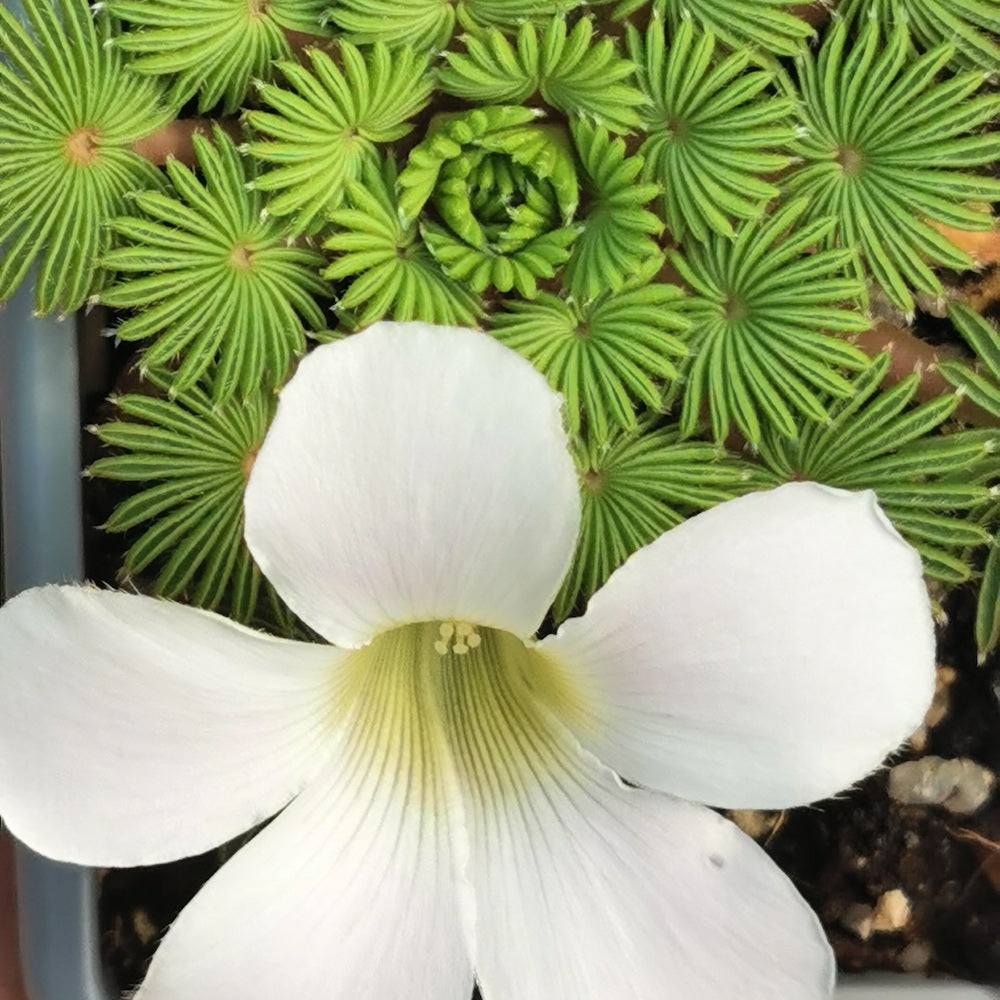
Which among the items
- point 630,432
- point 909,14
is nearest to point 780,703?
point 630,432

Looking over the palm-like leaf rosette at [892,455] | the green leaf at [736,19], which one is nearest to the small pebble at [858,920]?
the palm-like leaf rosette at [892,455]

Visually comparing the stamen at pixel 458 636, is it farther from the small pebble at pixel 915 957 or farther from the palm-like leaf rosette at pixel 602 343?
the small pebble at pixel 915 957

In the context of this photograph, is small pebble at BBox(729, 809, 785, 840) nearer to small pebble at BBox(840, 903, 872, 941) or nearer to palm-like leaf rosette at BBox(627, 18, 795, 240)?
small pebble at BBox(840, 903, 872, 941)

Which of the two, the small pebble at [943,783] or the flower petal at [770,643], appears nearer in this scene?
the flower petal at [770,643]

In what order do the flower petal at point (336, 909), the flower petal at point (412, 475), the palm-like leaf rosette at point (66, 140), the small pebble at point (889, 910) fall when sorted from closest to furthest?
the flower petal at point (412, 475) < the flower petal at point (336, 909) < the palm-like leaf rosette at point (66, 140) < the small pebble at point (889, 910)

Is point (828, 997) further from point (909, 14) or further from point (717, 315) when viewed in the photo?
point (909, 14)

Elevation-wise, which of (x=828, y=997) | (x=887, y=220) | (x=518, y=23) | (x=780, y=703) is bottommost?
(x=828, y=997)

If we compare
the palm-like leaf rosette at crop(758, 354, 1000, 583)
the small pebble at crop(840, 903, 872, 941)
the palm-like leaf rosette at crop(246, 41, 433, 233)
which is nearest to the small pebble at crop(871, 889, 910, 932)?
the small pebble at crop(840, 903, 872, 941)
